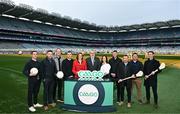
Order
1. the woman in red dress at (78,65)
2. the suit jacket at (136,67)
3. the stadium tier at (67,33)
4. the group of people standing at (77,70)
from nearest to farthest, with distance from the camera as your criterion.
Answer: the group of people standing at (77,70)
the woman in red dress at (78,65)
the suit jacket at (136,67)
the stadium tier at (67,33)

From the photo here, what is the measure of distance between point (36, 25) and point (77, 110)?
99.8 meters

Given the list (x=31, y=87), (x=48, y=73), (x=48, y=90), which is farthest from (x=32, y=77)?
(x=48, y=90)

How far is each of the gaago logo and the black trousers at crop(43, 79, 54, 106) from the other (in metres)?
1.22

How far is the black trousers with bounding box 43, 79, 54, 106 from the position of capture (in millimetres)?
10172

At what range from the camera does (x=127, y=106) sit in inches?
420

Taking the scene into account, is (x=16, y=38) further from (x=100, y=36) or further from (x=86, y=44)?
(x=100, y=36)

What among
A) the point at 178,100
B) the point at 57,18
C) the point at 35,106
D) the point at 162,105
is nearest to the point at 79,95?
the point at 35,106

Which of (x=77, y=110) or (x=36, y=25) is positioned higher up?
(x=36, y=25)

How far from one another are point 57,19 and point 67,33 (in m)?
13.4

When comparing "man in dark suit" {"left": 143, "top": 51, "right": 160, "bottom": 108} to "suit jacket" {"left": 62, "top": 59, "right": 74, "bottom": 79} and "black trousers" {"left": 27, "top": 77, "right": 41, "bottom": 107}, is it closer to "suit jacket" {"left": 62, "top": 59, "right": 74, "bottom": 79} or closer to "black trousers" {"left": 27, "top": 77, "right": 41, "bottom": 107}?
"suit jacket" {"left": 62, "top": 59, "right": 74, "bottom": 79}

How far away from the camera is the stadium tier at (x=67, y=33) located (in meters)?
91.8

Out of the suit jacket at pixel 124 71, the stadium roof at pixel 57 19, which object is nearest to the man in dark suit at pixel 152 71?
the suit jacket at pixel 124 71

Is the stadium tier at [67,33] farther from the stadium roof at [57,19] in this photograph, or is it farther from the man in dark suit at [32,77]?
the man in dark suit at [32,77]

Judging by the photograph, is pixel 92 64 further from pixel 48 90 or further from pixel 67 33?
pixel 67 33
